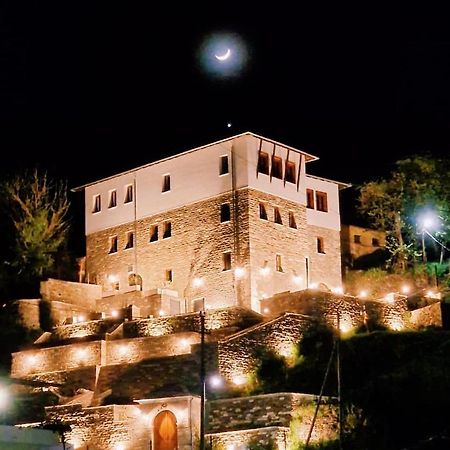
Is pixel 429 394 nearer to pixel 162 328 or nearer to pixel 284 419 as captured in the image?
pixel 284 419

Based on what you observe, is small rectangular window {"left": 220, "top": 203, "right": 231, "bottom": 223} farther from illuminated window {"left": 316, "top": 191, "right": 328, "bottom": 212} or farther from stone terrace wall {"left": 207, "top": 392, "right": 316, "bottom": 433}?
stone terrace wall {"left": 207, "top": 392, "right": 316, "bottom": 433}

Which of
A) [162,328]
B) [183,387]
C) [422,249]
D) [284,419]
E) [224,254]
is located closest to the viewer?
[284,419]

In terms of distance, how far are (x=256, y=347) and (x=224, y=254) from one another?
8309 millimetres

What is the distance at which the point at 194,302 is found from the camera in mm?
Answer: 47469

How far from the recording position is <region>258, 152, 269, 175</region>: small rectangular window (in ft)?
157

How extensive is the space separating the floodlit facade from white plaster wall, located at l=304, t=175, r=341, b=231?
5 cm

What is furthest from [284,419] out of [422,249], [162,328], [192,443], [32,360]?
[422,249]

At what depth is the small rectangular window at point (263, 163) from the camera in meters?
47.9

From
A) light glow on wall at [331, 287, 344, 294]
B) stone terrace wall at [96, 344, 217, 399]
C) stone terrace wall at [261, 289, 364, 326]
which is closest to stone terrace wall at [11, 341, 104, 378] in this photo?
stone terrace wall at [96, 344, 217, 399]

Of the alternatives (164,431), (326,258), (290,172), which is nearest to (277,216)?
(290,172)

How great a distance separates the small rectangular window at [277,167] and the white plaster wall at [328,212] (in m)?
2.79

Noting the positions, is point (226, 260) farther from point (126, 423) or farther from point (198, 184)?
point (126, 423)

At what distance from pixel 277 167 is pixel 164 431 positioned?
16024mm

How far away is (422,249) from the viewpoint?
55156 mm
